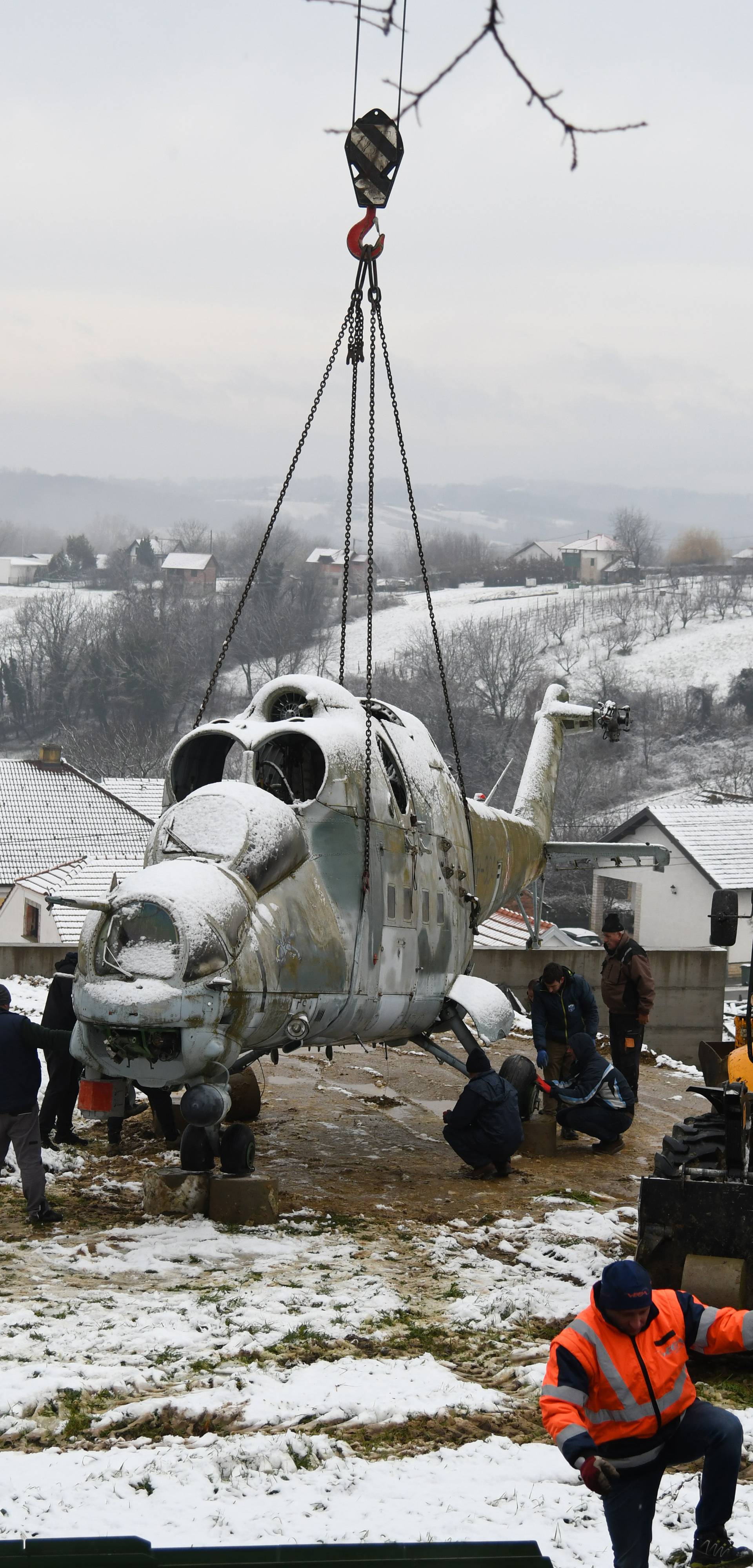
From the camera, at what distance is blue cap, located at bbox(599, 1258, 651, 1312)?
5141mm

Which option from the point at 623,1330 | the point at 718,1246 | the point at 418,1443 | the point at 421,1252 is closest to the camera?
the point at 623,1330

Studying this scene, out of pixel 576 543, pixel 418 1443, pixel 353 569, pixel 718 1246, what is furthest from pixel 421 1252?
pixel 576 543

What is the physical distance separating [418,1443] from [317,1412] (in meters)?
0.52

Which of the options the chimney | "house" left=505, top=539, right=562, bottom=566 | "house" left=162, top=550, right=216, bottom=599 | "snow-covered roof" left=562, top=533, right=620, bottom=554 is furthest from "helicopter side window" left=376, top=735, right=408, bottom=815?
"snow-covered roof" left=562, top=533, right=620, bottom=554

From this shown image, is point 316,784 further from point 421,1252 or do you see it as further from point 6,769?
point 6,769

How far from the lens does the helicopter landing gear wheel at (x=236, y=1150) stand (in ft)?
34.3

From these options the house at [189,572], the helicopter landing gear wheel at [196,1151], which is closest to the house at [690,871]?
the helicopter landing gear wheel at [196,1151]

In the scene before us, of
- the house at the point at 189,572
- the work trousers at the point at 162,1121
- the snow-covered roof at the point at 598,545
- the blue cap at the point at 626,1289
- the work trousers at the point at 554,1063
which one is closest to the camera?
the blue cap at the point at 626,1289

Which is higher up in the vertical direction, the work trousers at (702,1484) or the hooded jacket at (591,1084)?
the work trousers at (702,1484)

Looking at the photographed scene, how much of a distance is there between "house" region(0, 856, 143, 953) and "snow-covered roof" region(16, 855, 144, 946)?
0.05ft

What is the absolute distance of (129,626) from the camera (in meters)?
113

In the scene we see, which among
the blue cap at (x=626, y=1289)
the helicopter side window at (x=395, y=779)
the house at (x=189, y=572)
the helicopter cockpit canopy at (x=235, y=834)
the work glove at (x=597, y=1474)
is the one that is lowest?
the work glove at (x=597, y=1474)

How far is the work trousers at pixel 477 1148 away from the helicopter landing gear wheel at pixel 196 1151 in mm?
2225

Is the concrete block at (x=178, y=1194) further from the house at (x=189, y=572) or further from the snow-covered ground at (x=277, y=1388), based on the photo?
the house at (x=189, y=572)
